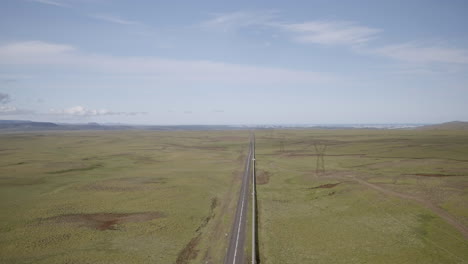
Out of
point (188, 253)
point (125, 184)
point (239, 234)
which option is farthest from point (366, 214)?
point (125, 184)

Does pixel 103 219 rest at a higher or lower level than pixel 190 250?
higher

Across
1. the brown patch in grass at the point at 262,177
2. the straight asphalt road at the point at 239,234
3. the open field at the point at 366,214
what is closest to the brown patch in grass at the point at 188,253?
the straight asphalt road at the point at 239,234

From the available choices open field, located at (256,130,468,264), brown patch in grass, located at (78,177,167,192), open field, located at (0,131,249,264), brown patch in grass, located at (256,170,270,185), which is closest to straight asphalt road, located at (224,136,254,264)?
open field, located at (0,131,249,264)

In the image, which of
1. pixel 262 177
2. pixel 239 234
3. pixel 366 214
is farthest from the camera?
pixel 262 177

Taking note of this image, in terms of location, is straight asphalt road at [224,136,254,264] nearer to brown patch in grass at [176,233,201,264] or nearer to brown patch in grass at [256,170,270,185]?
brown patch in grass at [176,233,201,264]

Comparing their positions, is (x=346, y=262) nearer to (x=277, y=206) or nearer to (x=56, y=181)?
(x=277, y=206)

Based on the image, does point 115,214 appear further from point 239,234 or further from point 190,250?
point 239,234
